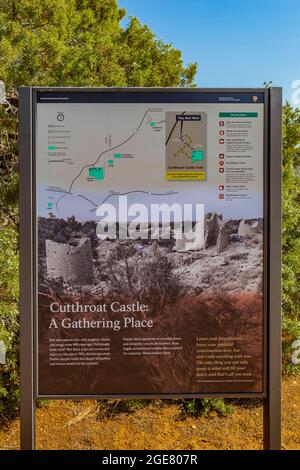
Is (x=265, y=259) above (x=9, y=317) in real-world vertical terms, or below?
above

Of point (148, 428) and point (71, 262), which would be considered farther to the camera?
point (148, 428)

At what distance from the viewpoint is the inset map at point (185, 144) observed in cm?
257

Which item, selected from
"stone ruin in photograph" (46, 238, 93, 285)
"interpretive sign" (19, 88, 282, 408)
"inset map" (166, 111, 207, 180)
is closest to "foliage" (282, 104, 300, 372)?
"interpretive sign" (19, 88, 282, 408)

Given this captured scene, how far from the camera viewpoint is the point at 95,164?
2.56 metres

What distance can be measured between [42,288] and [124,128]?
1.15 meters

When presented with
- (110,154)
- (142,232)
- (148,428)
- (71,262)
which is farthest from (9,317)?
(110,154)

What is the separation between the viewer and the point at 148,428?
4770 mm

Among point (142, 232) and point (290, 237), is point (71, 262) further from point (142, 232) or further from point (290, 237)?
point (290, 237)

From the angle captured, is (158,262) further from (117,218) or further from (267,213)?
(267,213)

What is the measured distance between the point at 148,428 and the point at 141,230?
10.5 ft

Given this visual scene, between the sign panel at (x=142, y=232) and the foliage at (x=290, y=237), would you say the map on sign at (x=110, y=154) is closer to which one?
the sign panel at (x=142, y=232)
